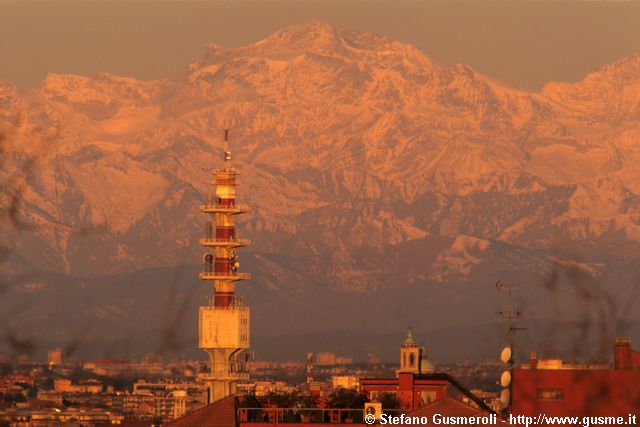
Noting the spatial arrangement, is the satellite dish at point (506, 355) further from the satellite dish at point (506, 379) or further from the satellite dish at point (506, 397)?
the satellite dish at point (506, 397)

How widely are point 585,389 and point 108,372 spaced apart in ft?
181

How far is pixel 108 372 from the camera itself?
150 meters

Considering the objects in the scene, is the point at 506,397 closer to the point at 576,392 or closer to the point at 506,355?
the point at 506,355

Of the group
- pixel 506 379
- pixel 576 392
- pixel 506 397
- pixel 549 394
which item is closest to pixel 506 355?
pixel 506 379

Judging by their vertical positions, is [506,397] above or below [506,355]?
below

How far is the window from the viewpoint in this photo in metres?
101

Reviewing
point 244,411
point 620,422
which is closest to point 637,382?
point 620,422

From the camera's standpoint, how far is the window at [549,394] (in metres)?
101

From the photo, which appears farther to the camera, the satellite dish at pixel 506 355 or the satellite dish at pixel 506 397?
the satellite dish at pixel 506 397

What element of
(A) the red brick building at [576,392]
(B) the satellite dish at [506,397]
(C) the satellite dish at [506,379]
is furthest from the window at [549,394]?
(C) the satellite dish at [506,379]

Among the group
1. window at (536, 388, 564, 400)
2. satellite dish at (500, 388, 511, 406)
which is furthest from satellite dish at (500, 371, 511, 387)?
window at (536, 388, 564, 400)

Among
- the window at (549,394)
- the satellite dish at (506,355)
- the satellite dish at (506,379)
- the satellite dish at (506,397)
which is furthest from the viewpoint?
the satellite dish at (506,397)

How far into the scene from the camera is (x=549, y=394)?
102 meters

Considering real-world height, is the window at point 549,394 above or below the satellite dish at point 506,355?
below
